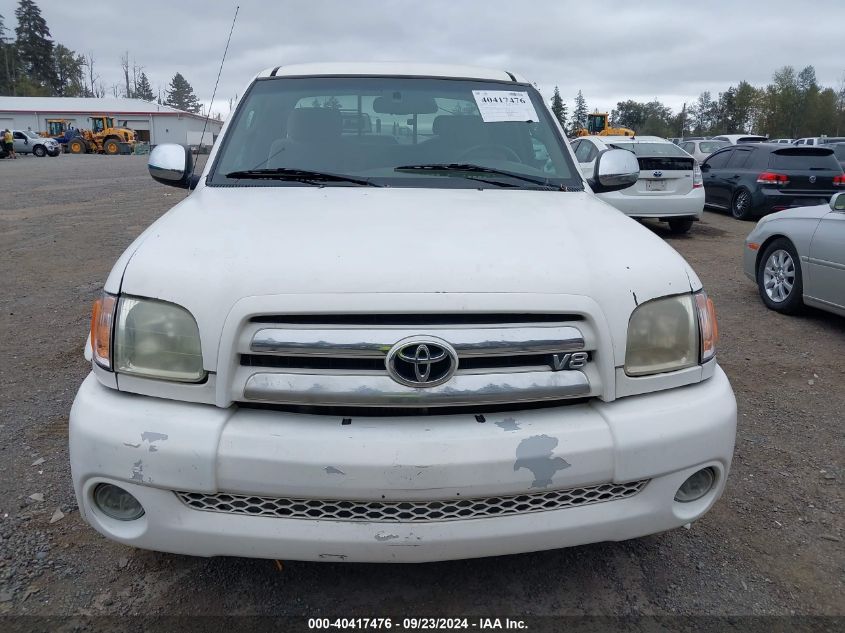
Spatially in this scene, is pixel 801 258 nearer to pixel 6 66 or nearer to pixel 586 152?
pixel 586 152

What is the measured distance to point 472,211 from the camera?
2545 mm

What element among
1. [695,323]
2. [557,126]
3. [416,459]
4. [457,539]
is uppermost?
[557,126]

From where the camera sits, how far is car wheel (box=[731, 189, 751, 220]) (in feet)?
41.4

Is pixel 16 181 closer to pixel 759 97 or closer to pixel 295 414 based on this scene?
pixel 295 414

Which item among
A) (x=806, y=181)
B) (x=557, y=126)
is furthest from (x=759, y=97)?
(x=557, y=126)

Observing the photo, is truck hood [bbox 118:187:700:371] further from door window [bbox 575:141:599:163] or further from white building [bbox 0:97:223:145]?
white building [bbox 0:97:223:145]

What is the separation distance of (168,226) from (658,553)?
2.26 m

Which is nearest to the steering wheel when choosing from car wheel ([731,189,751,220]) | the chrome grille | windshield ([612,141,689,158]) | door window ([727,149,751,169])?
the chrome grille

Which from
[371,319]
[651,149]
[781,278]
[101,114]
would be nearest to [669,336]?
[371,319]

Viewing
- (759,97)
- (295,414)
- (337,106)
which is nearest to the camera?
(295,414)

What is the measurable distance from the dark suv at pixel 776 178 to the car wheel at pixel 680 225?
2.16 meters

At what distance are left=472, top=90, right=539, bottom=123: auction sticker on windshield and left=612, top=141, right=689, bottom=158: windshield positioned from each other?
7303 mm

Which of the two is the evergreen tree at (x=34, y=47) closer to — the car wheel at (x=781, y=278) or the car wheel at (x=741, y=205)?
the car wheel at (x=741, y=205)

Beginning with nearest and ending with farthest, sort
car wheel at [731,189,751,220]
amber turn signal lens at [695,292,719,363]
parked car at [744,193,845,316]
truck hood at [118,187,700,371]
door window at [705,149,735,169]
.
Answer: truck hood at [118,187,700,371] → amber turn signal lens at [695,292,719,363] → parked car at [744,193,845,316] → car wheel at [731,189,751,220] → door window at [705,149,735,169]
